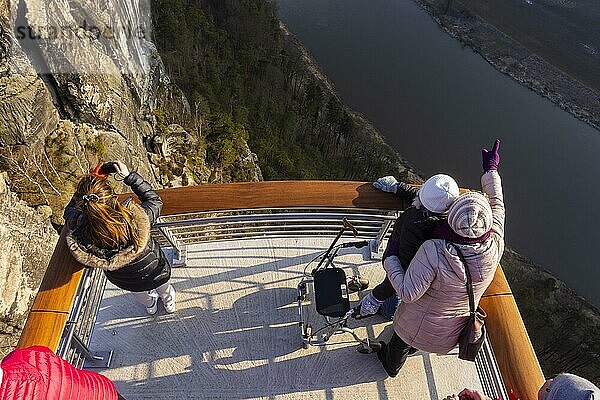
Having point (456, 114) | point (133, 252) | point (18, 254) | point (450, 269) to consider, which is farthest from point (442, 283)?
point (456, 114)

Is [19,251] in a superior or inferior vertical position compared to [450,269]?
inferior

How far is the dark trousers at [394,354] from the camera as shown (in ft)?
8.75

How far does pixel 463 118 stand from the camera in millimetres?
22922

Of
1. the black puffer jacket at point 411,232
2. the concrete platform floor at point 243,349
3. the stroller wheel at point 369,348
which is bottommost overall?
the concrete platform floor at point 243,349

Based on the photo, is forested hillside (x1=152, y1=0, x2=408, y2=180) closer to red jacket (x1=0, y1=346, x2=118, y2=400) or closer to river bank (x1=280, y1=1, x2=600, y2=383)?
river bank (x1=280, y1=1, x2=600, y2=383)

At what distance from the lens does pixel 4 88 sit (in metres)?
7.29

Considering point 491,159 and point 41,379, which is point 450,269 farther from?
point 41,379

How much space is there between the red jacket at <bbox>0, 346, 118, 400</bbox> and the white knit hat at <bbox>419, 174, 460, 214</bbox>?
5.74 feet

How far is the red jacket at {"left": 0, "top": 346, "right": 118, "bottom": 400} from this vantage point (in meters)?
1.60

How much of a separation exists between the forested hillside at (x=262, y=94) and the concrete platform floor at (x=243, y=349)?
11.5m

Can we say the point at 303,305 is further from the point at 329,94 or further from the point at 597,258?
the point at 329,94

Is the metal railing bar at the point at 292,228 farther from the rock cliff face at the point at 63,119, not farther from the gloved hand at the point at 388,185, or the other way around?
the rock cliff face at the point at 63,119

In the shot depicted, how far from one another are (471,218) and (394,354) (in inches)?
48.7

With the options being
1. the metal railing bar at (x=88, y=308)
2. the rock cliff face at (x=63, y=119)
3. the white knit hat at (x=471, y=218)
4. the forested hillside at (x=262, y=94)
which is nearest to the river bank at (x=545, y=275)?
the forested hillside at (x=262, y=94)
